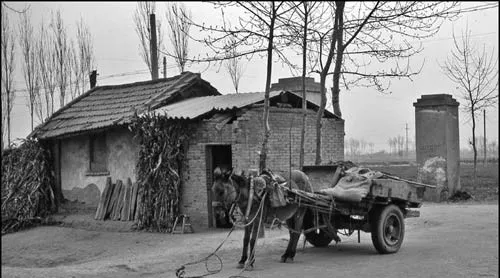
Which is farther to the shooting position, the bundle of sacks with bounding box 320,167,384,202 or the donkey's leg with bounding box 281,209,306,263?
the bundle of sacks with bounding box 320,167,384,202

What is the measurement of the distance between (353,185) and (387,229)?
1.25 meters

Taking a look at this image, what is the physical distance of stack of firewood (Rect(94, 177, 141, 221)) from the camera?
686 inches

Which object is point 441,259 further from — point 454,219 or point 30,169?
point 30,169

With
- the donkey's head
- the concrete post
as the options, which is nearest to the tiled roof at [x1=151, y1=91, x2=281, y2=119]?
the donkey's head

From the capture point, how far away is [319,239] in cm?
1245

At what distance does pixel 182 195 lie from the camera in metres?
16.4

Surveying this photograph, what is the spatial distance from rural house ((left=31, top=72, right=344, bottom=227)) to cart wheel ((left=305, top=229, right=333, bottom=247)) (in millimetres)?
3599

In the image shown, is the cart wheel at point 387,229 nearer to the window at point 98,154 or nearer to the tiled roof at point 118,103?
the tiled roof at point 118,103

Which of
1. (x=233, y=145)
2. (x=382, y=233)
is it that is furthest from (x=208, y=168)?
(x=382, y=233)

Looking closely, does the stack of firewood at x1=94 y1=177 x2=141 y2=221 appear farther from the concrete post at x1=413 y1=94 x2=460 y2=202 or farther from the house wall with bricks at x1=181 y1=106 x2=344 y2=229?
the concrete post at x1=413 y1=94 x2=460 y2=202

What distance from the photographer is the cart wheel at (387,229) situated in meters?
11.1

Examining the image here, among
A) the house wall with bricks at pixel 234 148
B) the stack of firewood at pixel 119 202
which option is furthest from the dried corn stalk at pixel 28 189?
the house wall with bricks at pixel 234 148

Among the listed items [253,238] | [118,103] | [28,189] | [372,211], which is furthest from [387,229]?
[28,189]

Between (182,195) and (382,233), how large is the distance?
687 centimetres
